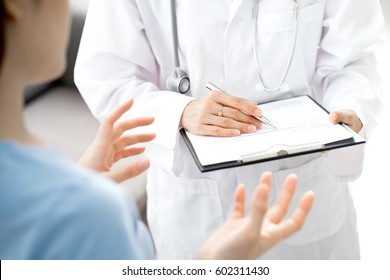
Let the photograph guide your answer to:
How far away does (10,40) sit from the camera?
1.56ft

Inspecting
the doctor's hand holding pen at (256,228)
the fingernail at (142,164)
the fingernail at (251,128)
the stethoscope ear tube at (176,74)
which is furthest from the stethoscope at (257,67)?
the doctor's hand holding pen at (256,228)

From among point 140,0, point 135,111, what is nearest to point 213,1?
point 140,0

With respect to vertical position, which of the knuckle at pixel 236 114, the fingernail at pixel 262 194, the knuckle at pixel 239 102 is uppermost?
the fingernail at pixel 262 194

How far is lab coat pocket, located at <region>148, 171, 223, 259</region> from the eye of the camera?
1.02 metres

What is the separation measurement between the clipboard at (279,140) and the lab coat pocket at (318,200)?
11 cm

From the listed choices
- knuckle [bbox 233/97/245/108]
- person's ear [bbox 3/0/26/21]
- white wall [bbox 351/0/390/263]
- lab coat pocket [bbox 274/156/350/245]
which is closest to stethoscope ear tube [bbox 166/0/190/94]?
knuckle [bbox 233/97/245/108]

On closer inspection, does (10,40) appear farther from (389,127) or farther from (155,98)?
(389,127)

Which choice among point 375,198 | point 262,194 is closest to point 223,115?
point 262,194

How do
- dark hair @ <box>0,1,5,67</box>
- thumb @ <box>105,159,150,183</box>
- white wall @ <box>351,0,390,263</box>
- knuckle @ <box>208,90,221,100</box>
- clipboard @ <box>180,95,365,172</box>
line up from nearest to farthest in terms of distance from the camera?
dark hair @ <box>0,1,5,67</box> < thumb @ <box>105,159,150,183</box> < clipboard @ <box>180,95,365,172</box> < knuckle @ <box>208,90,221,100</box> < white wall @ <box>351,0,390,263</box>

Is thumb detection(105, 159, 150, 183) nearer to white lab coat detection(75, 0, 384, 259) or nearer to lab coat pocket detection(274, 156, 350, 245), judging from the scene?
white lab coat detection(75, 0, 384, 259)

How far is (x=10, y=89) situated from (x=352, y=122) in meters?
0.64

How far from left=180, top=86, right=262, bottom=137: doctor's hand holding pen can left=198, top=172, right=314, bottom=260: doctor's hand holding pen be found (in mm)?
300

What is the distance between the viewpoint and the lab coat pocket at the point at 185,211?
3.34 ft

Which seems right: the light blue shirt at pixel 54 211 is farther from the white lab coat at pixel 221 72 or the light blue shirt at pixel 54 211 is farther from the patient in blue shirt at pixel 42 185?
the white lab coat at pixel 221 72
